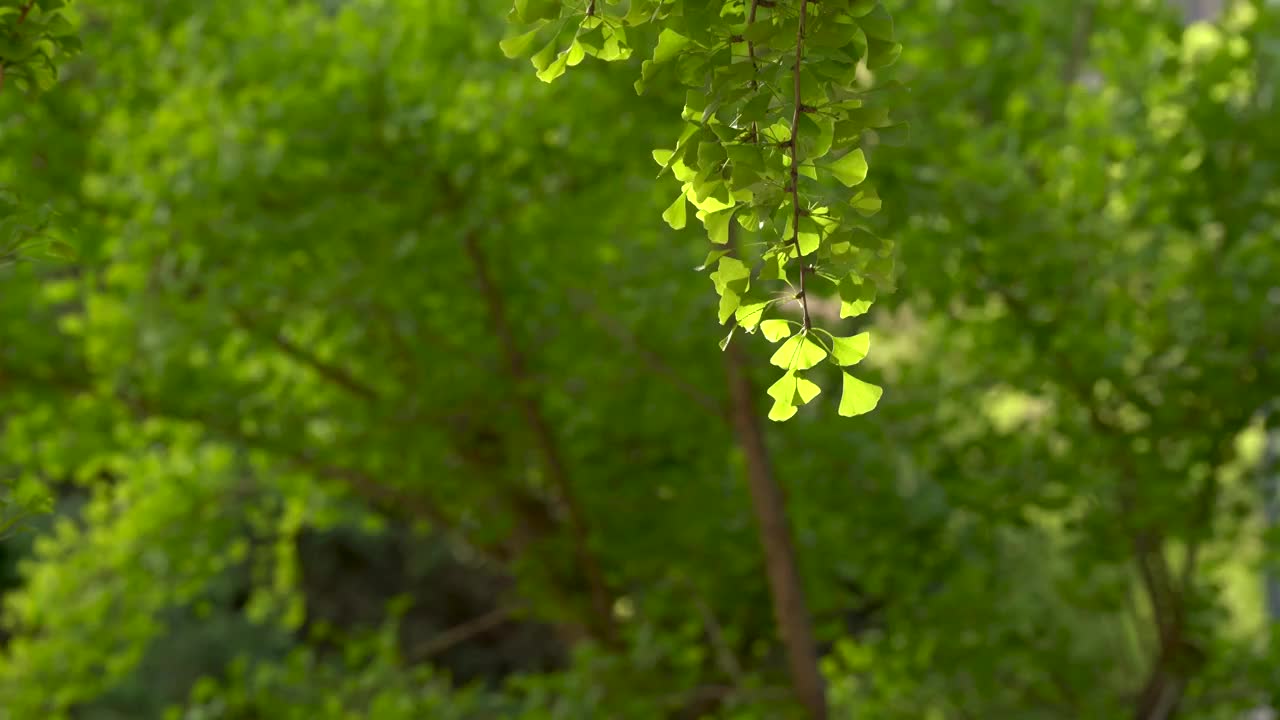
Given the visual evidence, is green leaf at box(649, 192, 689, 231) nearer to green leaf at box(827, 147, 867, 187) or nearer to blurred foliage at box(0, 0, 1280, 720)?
green leaf at box(827, 147, 867, 187)

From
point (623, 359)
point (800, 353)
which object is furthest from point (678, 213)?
point (623, 359)

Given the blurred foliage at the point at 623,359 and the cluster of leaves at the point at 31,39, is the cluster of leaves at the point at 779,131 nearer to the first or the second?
the cluster of leaves at the point at 31,39

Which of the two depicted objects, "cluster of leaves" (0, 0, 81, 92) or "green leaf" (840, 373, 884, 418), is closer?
"green leaf" (840, 373, 884, 418)

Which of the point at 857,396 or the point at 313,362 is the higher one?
the point at 313,362

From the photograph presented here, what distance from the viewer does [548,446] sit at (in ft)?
21.5

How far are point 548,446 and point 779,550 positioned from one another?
155 cm

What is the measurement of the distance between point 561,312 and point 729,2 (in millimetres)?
4937

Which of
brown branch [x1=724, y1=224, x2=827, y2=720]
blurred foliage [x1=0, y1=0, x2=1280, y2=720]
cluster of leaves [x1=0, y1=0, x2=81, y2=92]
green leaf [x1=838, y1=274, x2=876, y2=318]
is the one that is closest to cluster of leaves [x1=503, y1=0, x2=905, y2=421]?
green leaf [x1=838, y1=274, x2=876, y2=318]

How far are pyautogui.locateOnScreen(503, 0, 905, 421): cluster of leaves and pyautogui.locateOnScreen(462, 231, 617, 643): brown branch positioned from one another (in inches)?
173

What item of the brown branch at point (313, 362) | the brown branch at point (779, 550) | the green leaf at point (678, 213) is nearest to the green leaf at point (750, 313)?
the green leaf at point (678, 213)

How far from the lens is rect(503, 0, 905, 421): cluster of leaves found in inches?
51.1

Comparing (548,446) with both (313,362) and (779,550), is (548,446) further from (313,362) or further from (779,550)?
(779,550)

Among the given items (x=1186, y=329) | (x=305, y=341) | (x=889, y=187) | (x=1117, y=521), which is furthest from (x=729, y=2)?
(x=305, y=341)

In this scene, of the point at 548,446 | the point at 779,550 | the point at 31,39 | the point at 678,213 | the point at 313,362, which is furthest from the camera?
the point at 548,446
